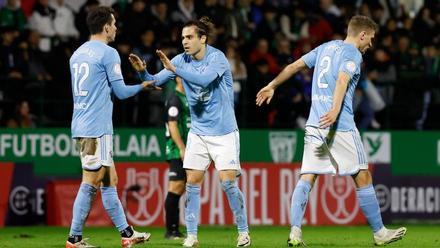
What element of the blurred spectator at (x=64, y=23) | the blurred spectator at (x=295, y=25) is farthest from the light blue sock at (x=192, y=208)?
the blurred spectator at (x=295, y=25)

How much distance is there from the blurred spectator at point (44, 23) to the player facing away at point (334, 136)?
9161 millimetres

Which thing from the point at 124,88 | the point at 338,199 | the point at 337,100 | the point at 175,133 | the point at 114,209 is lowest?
the point at 338,199

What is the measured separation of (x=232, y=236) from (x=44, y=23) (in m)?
7.00

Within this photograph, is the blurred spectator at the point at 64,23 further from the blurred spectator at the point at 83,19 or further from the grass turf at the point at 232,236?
the grass turf at the point at 232,236

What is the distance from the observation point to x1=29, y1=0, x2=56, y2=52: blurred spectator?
20.8 meters

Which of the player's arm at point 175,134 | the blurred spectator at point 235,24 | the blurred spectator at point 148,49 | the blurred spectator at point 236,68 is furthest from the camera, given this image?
the blurred spectator at point 235,24

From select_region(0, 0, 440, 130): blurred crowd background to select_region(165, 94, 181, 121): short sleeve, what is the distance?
17.4 ft

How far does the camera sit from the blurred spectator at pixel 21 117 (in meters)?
19.5

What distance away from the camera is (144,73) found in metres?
12.2

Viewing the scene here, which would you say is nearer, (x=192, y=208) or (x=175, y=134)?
(x=192, y=208)

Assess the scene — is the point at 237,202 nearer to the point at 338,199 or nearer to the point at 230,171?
the point at 230,171

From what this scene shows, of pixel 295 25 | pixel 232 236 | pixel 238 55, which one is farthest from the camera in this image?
pixel 295 25

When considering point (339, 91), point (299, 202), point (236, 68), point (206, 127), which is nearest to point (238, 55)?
point (236, 68)

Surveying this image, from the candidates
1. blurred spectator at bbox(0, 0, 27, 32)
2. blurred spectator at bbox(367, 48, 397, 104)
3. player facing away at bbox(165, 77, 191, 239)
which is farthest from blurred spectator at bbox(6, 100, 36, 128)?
blurred spectator at bbox(367, 48, 397, 104)
